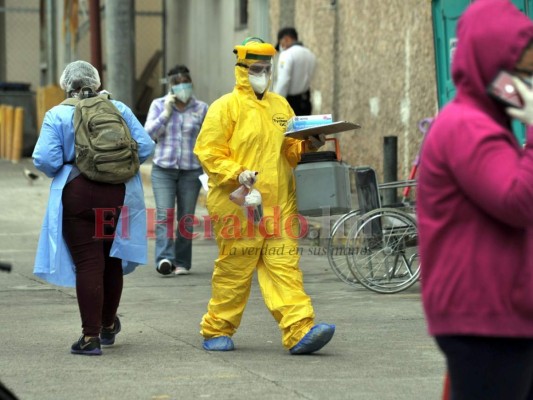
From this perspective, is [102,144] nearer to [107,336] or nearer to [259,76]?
[259,76]

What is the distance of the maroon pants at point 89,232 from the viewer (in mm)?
7262

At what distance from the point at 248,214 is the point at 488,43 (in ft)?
12.9

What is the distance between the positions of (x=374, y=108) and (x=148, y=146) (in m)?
8.66

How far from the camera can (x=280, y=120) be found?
735 centimetres

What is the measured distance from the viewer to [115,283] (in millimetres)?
7562

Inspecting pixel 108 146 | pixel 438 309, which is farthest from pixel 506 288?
pixel 108 146

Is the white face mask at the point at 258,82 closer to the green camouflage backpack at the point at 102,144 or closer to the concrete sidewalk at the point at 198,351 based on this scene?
the green camouflage backpack at the point at 102,144

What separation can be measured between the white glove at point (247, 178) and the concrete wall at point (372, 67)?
772 cm

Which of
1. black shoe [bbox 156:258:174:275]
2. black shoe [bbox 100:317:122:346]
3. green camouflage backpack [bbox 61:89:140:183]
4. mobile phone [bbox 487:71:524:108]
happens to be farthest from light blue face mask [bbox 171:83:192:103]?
mobile phone [bbox 487:71:524:108]

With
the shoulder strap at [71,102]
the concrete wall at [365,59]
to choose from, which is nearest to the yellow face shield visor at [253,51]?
the shoulder strap at [71,102]

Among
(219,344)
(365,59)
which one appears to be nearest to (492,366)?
(219,344)

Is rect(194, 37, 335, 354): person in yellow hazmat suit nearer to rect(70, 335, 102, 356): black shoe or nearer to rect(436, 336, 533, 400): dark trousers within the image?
rect(70, 335, 102, 356): black shoe

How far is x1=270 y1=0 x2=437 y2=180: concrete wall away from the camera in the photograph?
1478 cm

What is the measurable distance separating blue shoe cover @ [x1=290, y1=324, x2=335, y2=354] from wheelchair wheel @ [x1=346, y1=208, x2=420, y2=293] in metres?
2.52
